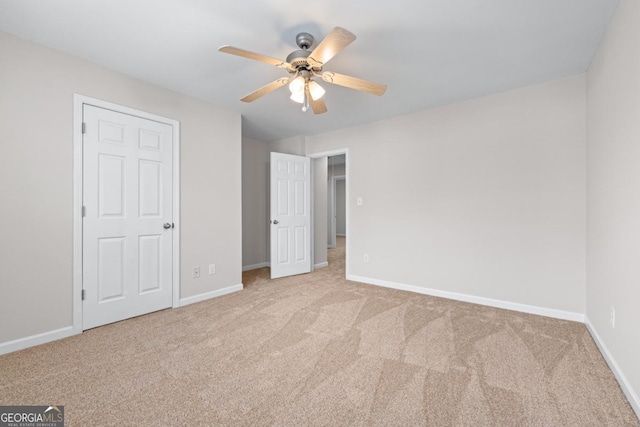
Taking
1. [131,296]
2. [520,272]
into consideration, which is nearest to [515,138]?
[520,272]

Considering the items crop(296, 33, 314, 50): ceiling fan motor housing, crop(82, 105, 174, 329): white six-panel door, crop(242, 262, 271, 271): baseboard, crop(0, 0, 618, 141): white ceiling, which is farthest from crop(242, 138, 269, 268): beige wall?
crop(296, 33, 314, 50): ceiling fan motor housing

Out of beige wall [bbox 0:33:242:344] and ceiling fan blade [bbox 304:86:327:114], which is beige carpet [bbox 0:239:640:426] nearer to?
beige wall [bbox 0:33:242:344]

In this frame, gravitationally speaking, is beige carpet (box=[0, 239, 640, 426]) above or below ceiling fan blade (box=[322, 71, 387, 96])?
below

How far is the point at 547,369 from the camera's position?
189cm

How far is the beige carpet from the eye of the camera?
1484mm

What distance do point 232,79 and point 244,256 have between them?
10.5 ft

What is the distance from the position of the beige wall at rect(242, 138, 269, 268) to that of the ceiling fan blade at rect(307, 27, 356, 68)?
3416 millimetres

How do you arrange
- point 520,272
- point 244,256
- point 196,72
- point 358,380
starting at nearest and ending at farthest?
point 358,380 < point 196,72 < point 520,272 < point 244,256

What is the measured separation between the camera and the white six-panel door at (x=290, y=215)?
175 inches

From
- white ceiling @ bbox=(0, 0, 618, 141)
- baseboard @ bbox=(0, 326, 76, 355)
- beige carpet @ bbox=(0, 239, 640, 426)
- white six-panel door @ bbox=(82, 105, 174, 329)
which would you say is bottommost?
beige carpet @ bbox=(0, 239, 640, 426)

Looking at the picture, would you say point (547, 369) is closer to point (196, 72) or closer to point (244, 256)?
point (196, 72)

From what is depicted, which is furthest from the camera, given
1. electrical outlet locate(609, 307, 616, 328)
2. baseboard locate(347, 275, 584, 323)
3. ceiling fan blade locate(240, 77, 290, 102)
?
baseboard locate(347, 275, 584, 323)

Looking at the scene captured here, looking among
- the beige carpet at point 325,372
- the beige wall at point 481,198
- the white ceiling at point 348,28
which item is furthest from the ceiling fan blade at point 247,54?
the beige wall at point 481,198

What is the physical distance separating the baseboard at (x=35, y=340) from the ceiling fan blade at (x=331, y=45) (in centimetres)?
298
